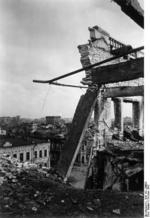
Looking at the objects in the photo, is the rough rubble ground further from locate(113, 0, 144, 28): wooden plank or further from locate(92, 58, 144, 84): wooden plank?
locate(113, 0, 144, 28): wooden plank

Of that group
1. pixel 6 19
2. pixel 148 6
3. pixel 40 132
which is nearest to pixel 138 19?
pixel 148 6

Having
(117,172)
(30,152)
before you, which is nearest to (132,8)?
(117,172)

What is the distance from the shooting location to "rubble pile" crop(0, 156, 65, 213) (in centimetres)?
237

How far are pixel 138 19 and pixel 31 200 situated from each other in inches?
93.1

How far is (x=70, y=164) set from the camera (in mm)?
2787

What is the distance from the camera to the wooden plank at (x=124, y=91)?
3270mm

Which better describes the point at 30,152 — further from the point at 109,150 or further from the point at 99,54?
the point at 109,150

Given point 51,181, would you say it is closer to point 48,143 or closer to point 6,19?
point 6,19

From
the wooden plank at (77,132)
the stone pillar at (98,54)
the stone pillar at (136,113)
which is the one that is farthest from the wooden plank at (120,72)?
the stone pillar at (136,113)

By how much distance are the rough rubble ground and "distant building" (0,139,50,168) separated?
19.1m

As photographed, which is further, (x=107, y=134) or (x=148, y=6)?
(x=107, y=134)

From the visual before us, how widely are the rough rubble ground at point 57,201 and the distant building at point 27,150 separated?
19.1 metres

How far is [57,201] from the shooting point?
2443mm

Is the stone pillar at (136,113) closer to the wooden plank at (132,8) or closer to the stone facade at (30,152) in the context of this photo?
the wooden plank at (132,8)
